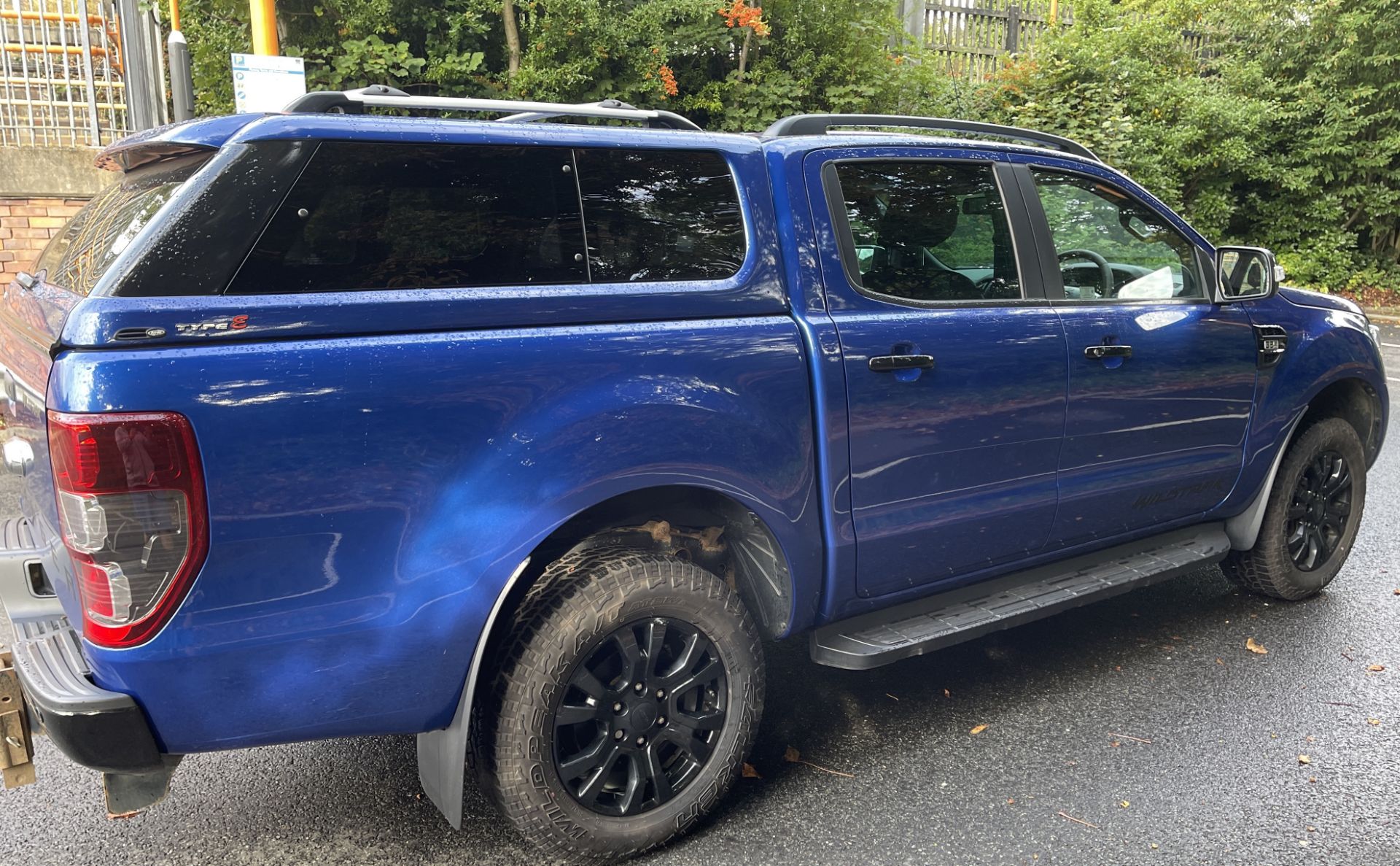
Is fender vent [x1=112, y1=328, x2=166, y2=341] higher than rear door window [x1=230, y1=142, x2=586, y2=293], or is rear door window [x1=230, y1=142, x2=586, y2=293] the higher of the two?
rear door window [x1=230, y1=142, x2=586, y2=293]

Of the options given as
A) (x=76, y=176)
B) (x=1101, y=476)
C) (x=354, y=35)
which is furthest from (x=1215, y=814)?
(x=354, y=35)

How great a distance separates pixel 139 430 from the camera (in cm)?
206

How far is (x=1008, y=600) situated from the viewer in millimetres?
3488

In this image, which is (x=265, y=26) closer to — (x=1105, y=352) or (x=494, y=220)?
(x=494, y=220)

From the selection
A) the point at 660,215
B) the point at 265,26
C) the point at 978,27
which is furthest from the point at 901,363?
the point at 978,27

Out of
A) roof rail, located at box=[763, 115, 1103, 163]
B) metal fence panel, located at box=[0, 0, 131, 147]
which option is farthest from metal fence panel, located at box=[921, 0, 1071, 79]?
roof rail, located at box=[763, 115, 1103, 163]

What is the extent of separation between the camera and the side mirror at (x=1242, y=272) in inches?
158

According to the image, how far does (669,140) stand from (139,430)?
1517 millimetres

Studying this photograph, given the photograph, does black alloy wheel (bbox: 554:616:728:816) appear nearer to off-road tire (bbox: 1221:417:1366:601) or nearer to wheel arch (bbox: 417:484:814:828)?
wheel arch (bbox: 417:484:814:828)

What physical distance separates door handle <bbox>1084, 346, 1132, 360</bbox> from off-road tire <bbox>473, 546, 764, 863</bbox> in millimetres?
1547

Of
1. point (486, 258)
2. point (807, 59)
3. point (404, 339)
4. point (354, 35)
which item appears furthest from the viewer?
point (807, 59)

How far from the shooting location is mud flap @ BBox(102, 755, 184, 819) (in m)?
2.26

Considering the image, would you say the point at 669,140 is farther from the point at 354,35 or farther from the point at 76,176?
the point at 354,35

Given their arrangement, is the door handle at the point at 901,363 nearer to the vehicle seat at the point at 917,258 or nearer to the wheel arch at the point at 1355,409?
the vehicle seat at the point at 917,258
